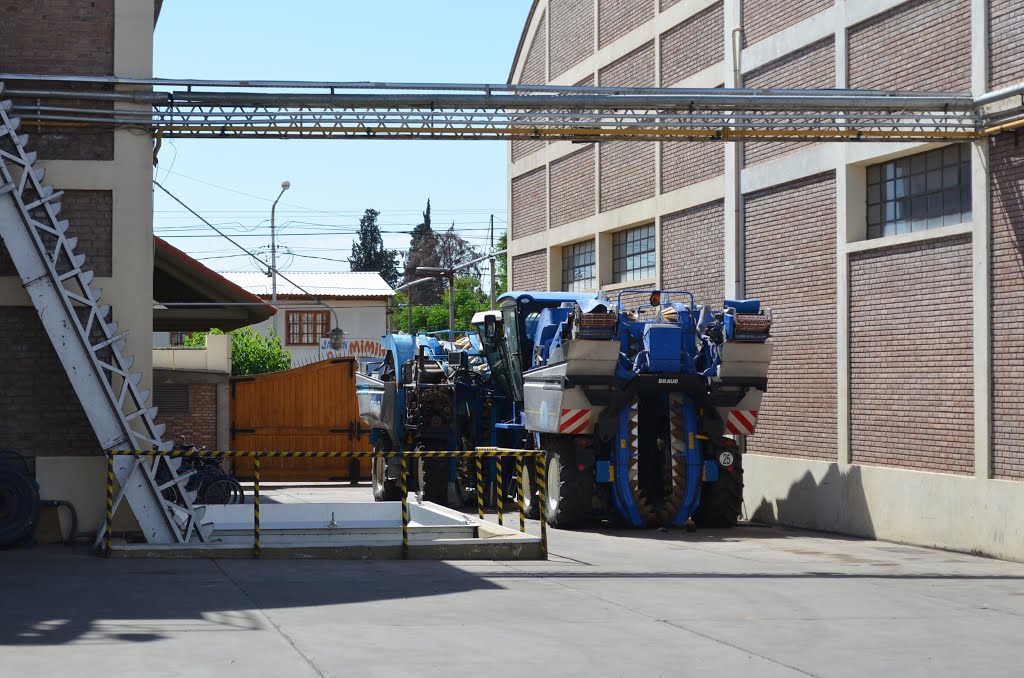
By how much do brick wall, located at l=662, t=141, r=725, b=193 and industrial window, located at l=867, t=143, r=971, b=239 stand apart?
13.4 feet

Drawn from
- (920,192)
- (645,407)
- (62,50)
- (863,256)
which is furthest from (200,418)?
(920,192)

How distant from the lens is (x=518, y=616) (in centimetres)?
1067

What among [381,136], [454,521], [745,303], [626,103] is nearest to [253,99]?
[381,136]

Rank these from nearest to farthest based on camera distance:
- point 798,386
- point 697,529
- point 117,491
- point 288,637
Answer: point 288,637
point 117,491
point 697,529
point 798,386

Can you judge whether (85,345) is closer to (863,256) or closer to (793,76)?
(863,256)

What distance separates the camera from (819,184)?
64.5 feet

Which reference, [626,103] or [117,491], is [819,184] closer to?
[626,103]

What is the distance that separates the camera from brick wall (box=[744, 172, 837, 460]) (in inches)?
763

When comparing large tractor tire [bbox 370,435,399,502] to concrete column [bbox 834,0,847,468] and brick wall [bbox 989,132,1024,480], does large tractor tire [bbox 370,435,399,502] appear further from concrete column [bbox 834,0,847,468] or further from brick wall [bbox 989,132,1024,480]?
brick wall [bbox 989,132,1024,480]

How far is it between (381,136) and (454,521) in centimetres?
520

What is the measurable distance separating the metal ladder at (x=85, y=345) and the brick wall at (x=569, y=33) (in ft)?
50.2

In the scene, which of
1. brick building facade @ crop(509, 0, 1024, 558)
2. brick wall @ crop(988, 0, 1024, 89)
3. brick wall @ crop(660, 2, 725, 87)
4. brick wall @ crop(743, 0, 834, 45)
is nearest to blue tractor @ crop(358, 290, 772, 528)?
brick building facade @ crop(509, 0, 1024, 558)

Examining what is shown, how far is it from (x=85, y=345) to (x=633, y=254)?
1379cm

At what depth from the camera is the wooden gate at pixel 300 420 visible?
3184 cm
